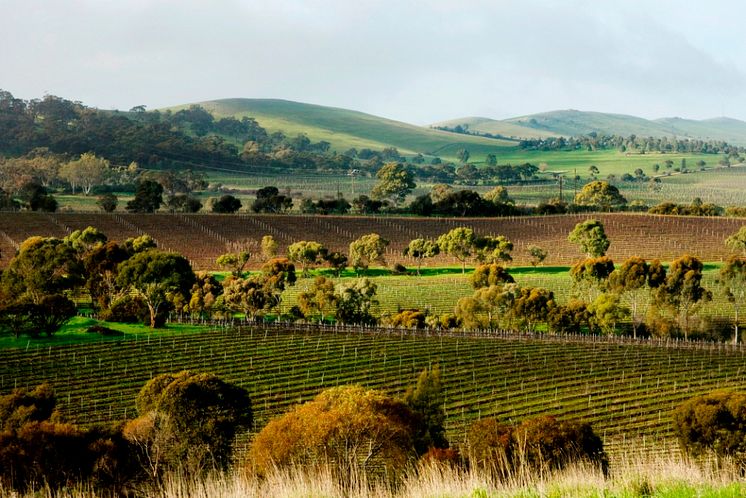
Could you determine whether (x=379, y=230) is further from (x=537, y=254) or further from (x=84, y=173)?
(x=84, y=173)

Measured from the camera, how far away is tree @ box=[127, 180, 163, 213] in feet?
481

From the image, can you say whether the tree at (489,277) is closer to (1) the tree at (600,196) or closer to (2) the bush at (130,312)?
(2) the bush at (130,312)

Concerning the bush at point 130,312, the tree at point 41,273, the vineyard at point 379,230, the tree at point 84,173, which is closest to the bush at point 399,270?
the vineyard at point 379,230

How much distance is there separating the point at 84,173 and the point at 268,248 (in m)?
73.5

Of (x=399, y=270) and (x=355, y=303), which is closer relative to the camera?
(x=355, y=303)

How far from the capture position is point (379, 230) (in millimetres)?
143250

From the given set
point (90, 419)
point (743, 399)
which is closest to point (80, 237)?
point (90, 419)

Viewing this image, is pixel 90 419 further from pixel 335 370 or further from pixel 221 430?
pixel 335 370

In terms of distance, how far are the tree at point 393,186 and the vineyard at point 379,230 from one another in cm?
4313

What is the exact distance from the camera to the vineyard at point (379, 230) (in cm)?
12775

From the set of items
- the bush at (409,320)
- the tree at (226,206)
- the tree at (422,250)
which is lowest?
the bush at (409,320)

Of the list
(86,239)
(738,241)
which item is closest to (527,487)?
(86,239)

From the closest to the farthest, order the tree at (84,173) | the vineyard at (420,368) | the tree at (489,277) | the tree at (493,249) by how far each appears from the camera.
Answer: the vineyard at (420,368), the tree at (489,277), the tree at (493,249), the tree at (84,173)

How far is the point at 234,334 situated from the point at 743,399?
121 ft
